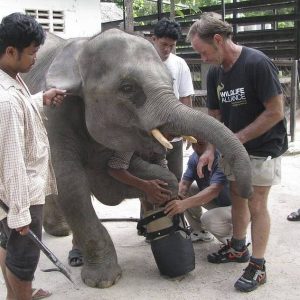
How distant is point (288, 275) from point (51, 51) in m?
2.75

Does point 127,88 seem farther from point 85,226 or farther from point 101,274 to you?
point 101,274

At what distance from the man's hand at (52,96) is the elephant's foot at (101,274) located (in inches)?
50.9

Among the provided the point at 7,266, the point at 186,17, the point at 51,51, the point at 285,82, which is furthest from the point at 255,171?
the point at 186,17

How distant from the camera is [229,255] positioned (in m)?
4.27

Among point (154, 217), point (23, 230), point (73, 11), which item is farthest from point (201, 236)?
point (73, 11)

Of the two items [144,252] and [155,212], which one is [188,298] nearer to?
[155,212]

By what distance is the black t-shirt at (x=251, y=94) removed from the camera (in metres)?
3.56

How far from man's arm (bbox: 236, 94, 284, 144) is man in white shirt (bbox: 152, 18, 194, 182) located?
112 centimetres

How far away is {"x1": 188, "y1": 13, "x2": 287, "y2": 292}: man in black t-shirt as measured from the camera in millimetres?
3578

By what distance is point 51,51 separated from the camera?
15.6 ft

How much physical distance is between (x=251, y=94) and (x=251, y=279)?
4.25ft

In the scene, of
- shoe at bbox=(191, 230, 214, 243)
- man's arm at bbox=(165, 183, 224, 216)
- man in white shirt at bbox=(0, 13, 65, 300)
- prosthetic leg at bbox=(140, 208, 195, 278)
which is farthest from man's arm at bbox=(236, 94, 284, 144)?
shoe at bbox=(191, 230, 214, 243)

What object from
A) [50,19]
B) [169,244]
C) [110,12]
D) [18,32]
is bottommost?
[169,244]

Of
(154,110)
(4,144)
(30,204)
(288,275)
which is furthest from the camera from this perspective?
(288,275)
